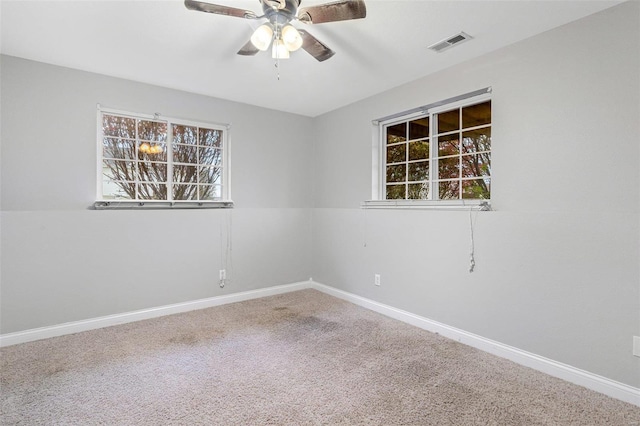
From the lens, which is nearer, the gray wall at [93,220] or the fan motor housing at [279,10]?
the fan motor housing at [279,10]

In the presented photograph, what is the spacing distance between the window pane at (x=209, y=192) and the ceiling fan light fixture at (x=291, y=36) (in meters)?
2.29

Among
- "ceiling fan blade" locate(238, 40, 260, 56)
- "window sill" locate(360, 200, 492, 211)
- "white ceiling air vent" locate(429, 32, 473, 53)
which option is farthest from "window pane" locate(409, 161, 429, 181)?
"ceiling fan blade" locate(238, 40, 260, 56)

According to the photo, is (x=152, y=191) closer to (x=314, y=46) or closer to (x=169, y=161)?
(x=169, y=161)

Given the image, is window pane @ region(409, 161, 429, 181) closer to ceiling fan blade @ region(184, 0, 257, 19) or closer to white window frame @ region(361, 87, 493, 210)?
white window frame @ region(361, 87, 493, 210)

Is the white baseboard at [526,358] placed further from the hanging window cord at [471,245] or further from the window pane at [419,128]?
the window pane at [419,128]

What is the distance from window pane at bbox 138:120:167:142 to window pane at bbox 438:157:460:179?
295 cm

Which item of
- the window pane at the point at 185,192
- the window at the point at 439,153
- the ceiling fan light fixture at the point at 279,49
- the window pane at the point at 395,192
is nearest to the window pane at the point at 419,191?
the window at the point at 439,153

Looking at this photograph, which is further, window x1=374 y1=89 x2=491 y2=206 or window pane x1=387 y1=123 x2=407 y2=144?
window pane x1=387 y1=123 x2=407 y2=144

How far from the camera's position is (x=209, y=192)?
3877mm

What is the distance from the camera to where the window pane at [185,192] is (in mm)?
3650

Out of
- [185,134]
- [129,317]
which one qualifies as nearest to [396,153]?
[185,134]

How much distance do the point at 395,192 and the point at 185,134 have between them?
2487mm

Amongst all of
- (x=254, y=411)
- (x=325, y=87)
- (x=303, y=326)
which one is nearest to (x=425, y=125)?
(x=325, y=87)

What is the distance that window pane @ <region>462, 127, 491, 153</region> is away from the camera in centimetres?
278
